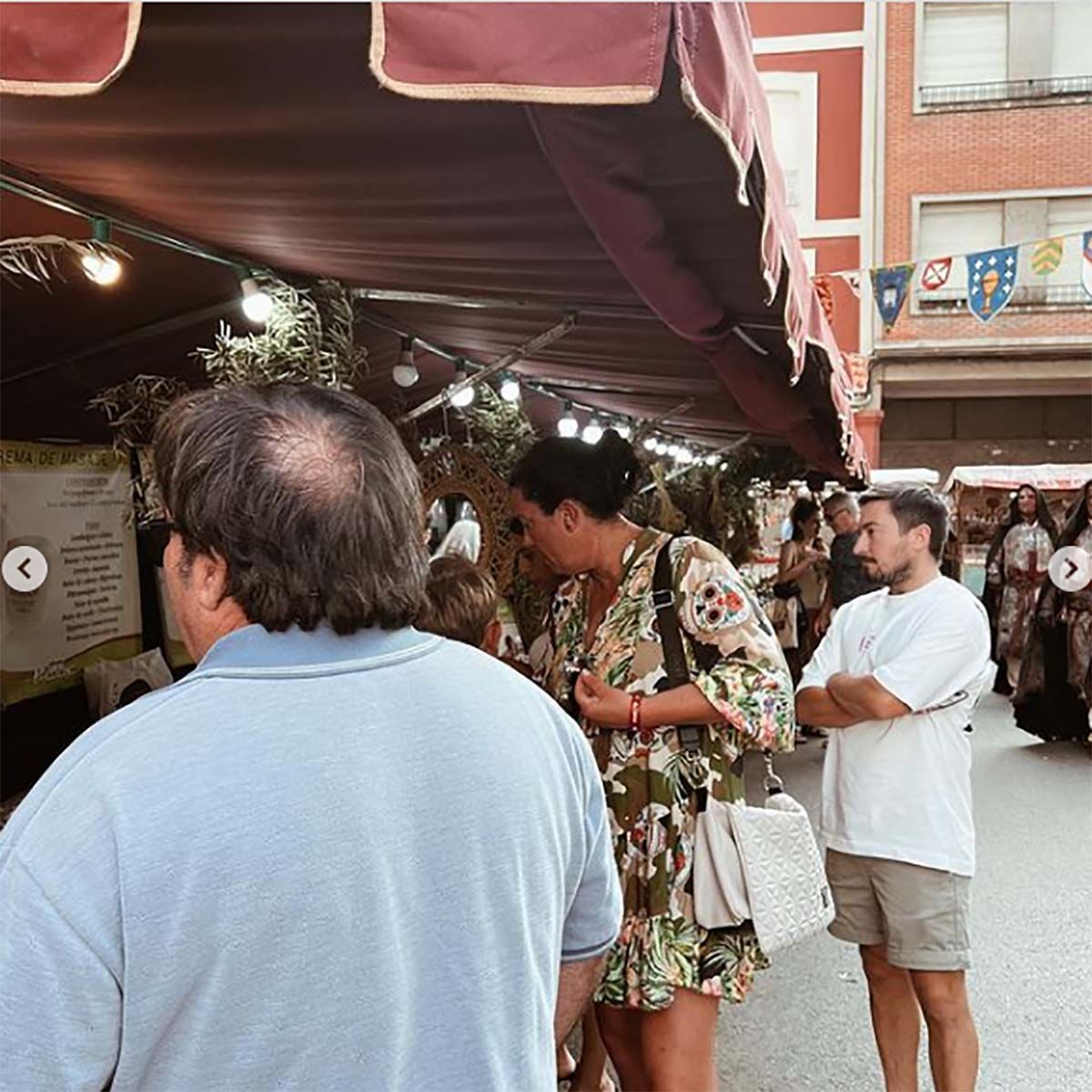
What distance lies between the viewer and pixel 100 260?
2.43 metres

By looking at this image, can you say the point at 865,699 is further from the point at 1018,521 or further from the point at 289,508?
the point at 1018,521

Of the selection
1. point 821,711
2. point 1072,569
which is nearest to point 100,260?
point 821,711

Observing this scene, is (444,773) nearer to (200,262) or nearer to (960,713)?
(960,713)

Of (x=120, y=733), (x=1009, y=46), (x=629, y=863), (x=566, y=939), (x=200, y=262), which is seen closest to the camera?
(x=120, y=733)

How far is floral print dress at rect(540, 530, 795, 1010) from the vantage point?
2105mm

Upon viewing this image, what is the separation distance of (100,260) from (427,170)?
999mm

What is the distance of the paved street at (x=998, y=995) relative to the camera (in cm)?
316

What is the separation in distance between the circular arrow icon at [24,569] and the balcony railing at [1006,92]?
17.9m

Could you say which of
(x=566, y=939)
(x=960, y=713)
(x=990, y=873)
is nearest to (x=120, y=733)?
(x=566, y=939)

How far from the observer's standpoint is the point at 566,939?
1.30 meters

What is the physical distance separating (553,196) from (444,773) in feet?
4.39

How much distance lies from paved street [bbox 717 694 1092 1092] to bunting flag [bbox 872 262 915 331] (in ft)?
16.8

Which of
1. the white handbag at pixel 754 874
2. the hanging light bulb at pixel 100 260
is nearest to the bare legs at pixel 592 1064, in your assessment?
the white handbag at pixel 754 874

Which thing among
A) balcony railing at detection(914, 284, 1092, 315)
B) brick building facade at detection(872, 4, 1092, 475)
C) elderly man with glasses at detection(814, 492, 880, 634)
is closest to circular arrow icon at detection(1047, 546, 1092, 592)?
elderly man with glasses at detection(814, 492, 880, 634)
